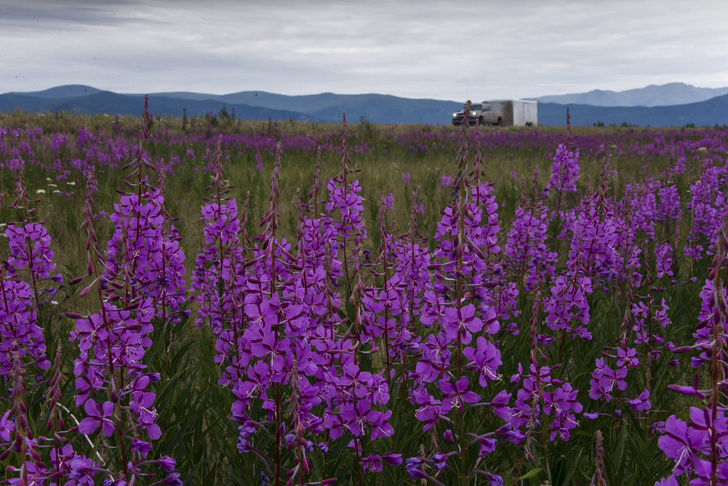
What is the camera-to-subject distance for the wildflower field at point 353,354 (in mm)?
1666

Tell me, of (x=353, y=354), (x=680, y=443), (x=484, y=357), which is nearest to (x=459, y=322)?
(x=484, y=357)

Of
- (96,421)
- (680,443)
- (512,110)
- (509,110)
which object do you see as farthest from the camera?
(512,110)

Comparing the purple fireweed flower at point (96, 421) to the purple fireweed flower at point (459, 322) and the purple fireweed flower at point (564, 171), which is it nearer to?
the purple fireweed flower at point (459, 322)

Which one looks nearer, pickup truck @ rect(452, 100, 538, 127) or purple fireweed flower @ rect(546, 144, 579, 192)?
purple fireweed flower @ rect(546, 144, 579, 192)

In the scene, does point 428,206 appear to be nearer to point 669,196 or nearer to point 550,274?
point 669,196

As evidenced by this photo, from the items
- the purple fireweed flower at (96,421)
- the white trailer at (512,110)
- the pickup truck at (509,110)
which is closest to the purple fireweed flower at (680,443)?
the purple fireweed flower at (96,421)

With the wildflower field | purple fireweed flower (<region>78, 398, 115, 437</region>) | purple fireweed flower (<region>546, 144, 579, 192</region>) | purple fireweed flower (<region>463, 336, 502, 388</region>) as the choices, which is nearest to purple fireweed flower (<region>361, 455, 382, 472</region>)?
the wildflower field

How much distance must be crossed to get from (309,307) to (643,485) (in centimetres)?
193

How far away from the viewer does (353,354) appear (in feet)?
5.95

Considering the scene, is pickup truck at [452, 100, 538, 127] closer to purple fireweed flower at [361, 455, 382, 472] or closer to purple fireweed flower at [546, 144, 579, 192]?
purple fireweed flower at [546, 144, 579, 192]

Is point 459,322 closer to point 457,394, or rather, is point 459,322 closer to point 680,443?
point 457,394

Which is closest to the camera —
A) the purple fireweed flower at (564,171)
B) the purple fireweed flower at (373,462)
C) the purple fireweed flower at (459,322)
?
the purple fireweed flower at (459,322)

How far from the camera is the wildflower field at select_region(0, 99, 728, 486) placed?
167 centimetres

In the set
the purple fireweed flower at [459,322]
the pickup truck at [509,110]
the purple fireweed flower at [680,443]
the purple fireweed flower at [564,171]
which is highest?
the pickup truck at [509,110]
